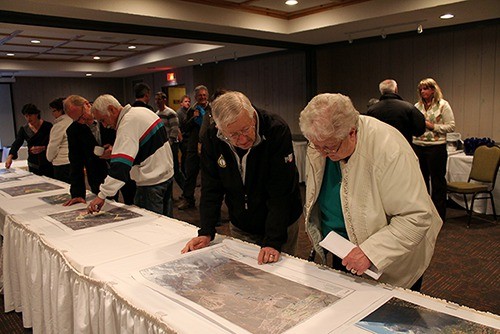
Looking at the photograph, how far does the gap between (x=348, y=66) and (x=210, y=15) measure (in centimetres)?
293

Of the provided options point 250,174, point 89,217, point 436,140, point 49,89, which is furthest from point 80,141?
point 49,89

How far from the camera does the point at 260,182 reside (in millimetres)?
1727

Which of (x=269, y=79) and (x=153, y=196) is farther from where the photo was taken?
(x=269, y=79)

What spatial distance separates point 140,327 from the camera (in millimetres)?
1206

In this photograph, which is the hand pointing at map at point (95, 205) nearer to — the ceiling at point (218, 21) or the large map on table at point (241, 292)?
the large map on table at point (241, 292)

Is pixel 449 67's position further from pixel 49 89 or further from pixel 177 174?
pixel 49 89

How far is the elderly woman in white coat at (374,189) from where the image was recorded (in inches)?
48.4

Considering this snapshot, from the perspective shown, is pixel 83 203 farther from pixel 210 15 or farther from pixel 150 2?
Result: pixel 210 15

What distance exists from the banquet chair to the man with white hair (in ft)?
9.67

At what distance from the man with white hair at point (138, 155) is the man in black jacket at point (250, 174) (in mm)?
701

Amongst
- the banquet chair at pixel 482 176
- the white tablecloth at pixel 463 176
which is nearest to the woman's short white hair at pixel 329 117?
the banquet chair at pixel 482 176

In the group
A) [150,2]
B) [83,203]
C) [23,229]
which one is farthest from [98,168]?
[150,2]

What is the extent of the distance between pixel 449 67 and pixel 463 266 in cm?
326

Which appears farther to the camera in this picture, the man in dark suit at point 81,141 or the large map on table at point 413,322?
the man in dark suit at point 81,141
